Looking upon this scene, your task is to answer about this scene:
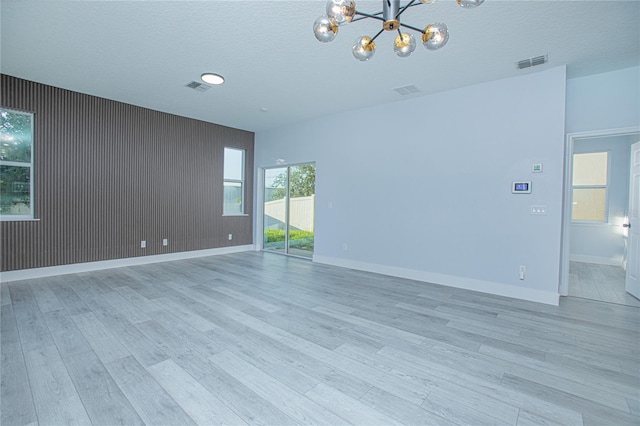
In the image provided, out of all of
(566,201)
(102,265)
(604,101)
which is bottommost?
(102,265)

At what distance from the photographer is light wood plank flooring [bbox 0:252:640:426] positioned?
1.67 meters

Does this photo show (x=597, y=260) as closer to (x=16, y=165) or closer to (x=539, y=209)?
(x=539, y=209)

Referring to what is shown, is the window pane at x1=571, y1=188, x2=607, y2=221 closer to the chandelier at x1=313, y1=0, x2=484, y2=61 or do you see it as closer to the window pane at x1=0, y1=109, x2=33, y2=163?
the chandelier at x1=313, y1=0, x2=484, y2=61

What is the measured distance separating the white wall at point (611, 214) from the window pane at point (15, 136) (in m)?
9.40

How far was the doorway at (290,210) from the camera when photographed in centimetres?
630

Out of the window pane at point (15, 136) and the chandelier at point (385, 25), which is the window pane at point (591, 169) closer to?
the chandelier at point (385, 25)

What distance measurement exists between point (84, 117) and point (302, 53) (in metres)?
3.86

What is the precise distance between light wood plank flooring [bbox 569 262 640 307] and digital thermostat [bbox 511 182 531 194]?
165 cm

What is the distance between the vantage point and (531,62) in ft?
11.1

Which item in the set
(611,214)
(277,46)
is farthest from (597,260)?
(277,46)

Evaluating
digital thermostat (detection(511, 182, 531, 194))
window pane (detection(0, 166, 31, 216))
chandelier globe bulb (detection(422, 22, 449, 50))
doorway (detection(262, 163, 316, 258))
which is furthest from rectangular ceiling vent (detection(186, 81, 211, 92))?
digital thermostat (detection(511, 182, 531, 194))

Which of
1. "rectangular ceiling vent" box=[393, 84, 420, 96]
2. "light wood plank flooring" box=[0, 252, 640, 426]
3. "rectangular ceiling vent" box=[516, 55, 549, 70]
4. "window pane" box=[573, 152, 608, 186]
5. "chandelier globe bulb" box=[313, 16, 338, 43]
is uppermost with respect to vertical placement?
"rectangular ceiling vent" box=[393, 84, 420, 96]

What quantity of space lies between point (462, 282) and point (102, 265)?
574 centimetres

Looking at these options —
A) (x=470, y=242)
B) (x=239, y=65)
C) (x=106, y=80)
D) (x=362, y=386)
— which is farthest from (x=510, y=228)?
(x=106, y=80)
